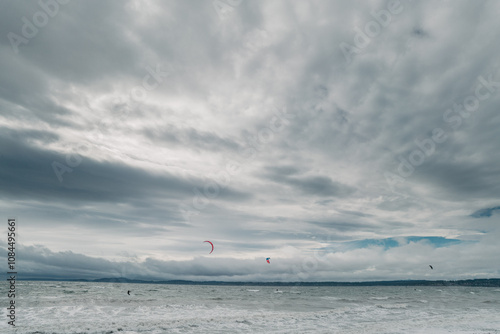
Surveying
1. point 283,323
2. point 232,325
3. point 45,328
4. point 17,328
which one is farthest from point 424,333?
point 17,328

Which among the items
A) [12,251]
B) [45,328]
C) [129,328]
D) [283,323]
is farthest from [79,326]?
[283,323]

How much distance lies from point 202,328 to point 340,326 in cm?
1422

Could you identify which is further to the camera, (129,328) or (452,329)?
(452,329)

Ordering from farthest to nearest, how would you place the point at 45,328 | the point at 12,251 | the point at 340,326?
the point at 340,326 < the point at 45,328 < the point at 12,251

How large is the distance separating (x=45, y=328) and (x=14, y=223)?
36.5 ft

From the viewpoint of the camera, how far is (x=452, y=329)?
28938 millimetres

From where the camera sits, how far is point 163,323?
3041cm

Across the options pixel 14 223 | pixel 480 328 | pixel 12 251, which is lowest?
pixel 480 328

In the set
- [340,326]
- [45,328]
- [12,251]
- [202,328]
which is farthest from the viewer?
[340,326]

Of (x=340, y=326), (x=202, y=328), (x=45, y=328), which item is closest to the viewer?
(x=45, y=328)

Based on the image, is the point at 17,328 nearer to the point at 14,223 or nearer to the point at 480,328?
the point at 14,223

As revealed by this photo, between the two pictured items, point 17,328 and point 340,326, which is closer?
point 17,328

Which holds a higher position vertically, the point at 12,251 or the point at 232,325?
the point at 12,251

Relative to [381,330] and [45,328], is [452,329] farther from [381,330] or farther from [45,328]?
[45,328]
